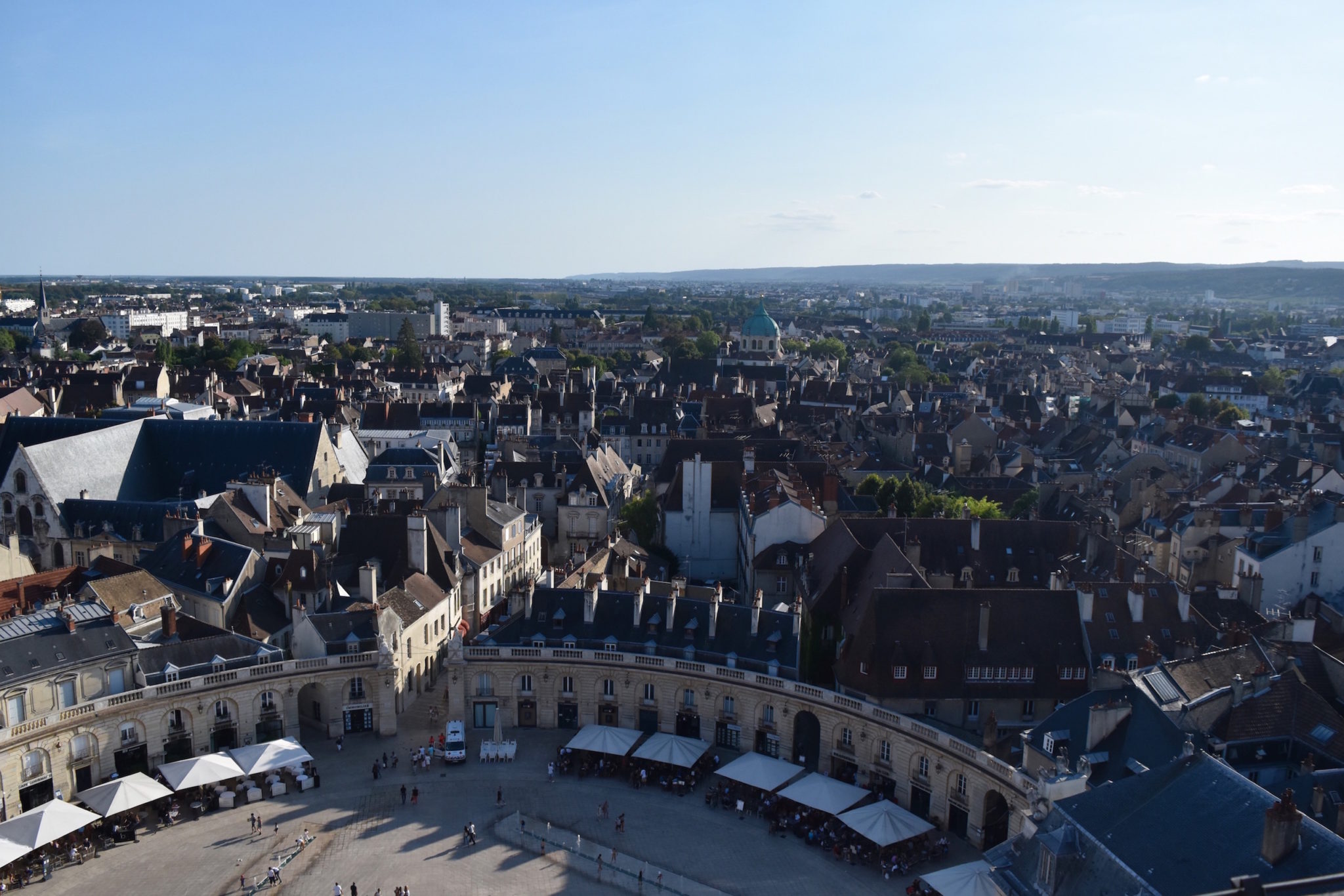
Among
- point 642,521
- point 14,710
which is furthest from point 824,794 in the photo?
point 642,521

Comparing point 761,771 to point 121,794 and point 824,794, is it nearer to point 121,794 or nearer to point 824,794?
point 824,794

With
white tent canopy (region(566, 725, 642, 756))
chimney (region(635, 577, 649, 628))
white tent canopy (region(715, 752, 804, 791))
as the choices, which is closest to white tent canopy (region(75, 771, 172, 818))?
white tent canopy (region(566, 725, 642, 756))

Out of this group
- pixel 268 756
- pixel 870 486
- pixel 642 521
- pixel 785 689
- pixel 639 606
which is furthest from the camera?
pixel 870 486

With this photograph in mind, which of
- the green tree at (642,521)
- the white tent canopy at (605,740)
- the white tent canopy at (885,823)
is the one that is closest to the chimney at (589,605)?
the white tent canopy at (605,740)

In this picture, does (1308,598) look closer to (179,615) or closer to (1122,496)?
(1122,496)

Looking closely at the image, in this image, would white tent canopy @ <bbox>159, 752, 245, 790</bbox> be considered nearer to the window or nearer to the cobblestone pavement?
the cobblestone pavement

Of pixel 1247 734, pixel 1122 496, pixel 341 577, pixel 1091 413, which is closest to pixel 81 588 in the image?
pixel 341 577

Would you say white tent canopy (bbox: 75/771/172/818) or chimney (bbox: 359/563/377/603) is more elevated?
chimney (bbox: 359/563/377/603)
